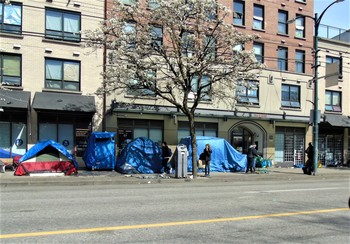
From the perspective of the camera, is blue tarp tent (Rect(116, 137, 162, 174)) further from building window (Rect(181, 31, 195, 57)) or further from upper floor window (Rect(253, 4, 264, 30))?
upper floor window (Rect(253, 4, 264, 30))

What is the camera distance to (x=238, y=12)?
27891mm

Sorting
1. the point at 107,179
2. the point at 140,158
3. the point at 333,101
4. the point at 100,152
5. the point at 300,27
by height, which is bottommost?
the point at 107,179

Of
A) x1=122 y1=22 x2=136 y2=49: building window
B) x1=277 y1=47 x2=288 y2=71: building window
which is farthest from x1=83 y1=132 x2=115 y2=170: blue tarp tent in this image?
x1=277 y1=47 x2=288 y2=71: building window

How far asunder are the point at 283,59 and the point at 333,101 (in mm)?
6156

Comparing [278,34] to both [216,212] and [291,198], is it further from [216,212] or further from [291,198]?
[216,212]

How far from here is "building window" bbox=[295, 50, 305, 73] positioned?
29938 millimetres

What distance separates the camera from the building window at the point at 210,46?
58.4ft

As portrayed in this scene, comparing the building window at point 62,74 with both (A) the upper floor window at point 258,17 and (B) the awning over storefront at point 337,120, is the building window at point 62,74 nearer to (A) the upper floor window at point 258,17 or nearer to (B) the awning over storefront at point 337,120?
(A) the upper floor window at point 258,17

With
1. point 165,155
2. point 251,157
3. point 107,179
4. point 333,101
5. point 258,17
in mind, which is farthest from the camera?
point 333,101

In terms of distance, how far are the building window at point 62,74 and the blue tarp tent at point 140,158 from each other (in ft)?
17.5

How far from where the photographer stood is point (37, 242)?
5.75 meters

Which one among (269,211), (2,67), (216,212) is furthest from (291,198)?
(2,67)

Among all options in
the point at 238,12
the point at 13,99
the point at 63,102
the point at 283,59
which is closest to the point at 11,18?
the point at 13,99

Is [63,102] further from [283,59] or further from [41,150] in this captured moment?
[283,59]
